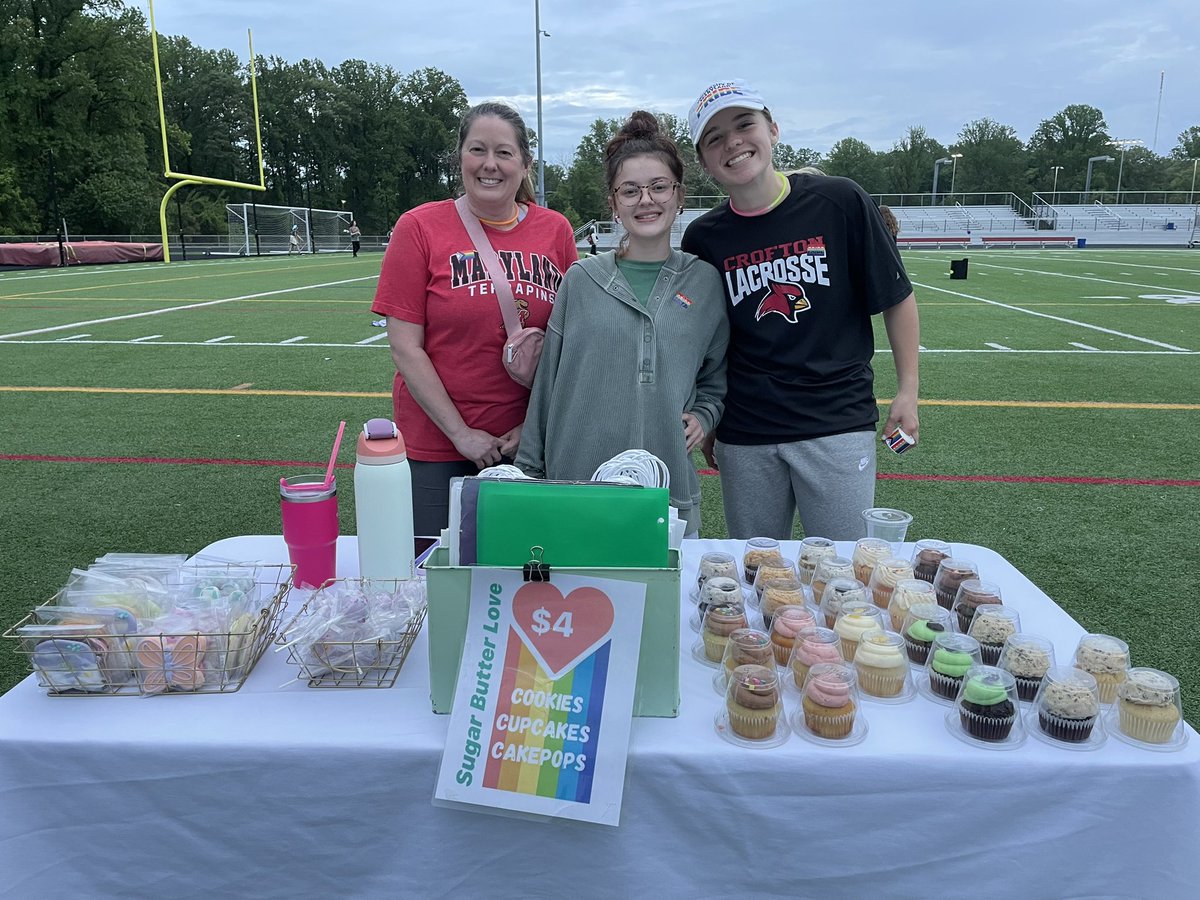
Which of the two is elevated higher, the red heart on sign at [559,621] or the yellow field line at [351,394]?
the red heart on sign at [559,621]

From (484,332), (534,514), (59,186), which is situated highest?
(59,186)

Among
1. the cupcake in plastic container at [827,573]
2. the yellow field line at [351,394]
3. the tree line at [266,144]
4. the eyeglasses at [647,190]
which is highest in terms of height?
the tree line at [266,144]

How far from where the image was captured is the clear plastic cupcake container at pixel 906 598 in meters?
1.58

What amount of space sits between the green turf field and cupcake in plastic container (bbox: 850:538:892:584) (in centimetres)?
164

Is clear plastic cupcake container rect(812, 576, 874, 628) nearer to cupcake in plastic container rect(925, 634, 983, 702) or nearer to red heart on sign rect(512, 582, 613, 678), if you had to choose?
cupcake in plastic container rect(925, 634, 983, 702)

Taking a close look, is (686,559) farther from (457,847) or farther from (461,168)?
(461,168)

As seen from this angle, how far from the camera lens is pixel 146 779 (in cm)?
129

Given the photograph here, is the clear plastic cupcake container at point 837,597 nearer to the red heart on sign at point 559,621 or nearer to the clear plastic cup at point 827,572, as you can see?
the clear plastic cup at point 827,572

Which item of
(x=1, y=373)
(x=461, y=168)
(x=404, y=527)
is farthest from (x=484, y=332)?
(x=1, y=373)

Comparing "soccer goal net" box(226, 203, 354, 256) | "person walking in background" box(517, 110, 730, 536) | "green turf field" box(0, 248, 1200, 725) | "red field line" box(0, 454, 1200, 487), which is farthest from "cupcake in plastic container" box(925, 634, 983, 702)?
"soccer goal net" box(226, 203, 354, 256)

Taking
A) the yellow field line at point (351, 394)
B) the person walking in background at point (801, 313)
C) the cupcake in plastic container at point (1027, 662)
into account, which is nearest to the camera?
the cupcake in plastic container at point (1027, 662)

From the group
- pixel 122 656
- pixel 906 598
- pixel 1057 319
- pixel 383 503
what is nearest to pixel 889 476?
pixel 906 598

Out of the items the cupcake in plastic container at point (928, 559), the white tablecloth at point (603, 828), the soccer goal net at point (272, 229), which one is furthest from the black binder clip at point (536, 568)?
the soccer goal net at point (272, 229)

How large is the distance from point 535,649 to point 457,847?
32 centimetres
